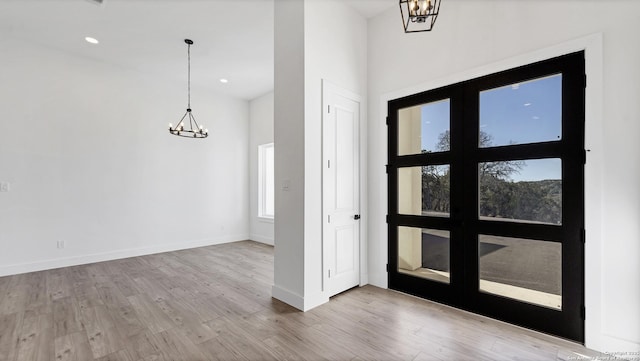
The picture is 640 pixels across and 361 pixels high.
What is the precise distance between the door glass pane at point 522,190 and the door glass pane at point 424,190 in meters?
0.39

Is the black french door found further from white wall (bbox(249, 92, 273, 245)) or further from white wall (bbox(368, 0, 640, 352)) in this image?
white wall (bbox(249, 92, 273, 245))

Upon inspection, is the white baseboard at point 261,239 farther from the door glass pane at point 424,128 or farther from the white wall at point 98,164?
the door glass pane at point 424,128

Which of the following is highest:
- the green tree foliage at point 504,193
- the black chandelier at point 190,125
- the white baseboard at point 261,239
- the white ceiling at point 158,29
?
the white ceiling at point 158,29

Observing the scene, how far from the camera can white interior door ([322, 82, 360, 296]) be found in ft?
10.9

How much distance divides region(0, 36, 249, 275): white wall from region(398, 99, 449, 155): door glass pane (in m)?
4.84

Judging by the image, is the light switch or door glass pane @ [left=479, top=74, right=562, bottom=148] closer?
door glass pane @ [left=479, top=74, right=562, bottom=148]

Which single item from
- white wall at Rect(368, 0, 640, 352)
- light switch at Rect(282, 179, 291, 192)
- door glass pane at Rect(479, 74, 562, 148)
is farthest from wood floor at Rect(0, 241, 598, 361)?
door glass pane at Rect(479, 74, 562, 148)

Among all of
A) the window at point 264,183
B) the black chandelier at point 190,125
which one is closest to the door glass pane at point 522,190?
the black chandelier at point 190,125

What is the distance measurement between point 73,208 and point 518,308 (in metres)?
6.69

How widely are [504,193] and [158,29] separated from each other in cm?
507

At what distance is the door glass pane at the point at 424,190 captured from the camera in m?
3.22

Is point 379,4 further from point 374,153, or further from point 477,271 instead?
point 477,271

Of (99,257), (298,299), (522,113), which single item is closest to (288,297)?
(298,299)

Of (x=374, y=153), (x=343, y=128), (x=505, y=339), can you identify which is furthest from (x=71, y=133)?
(x=505, y=339)
